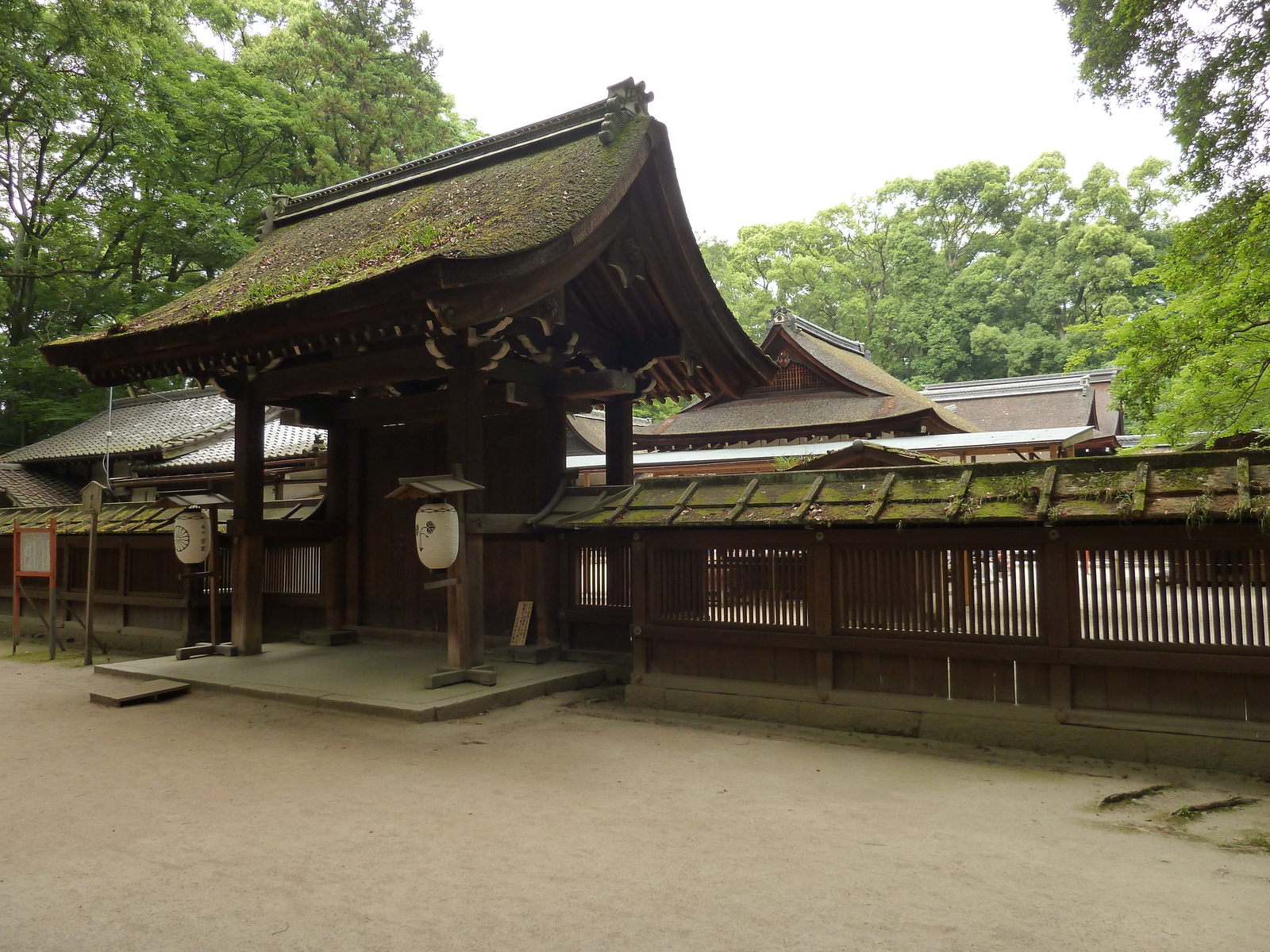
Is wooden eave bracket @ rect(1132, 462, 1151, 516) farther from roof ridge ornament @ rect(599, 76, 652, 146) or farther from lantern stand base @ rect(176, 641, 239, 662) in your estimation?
lantern stand base @ rect(176, 641, 239, 662)

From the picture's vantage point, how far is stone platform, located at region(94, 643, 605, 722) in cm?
659

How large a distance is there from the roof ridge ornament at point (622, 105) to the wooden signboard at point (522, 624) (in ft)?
15.3

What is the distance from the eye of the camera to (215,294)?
343 inches

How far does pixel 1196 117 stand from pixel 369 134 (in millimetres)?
23561

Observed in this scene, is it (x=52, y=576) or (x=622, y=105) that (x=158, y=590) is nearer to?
(x=52, y=576)

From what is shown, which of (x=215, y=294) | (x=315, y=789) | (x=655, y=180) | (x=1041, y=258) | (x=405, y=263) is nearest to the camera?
(x=315, y=789)

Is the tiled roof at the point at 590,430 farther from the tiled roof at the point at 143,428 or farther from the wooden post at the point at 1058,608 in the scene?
the wooden post at the point at 1058,608

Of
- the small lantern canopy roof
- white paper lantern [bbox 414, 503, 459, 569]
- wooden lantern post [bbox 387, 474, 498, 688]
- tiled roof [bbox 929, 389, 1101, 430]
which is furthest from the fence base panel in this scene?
tiled roof [bbox 929, 389, 1101, 430]

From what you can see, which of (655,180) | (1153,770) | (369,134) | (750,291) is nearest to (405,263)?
(655,180)

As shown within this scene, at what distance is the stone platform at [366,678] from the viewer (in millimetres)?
6590

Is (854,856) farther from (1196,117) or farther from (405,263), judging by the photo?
(1196,117)

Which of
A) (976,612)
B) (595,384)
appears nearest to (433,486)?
(595,384)

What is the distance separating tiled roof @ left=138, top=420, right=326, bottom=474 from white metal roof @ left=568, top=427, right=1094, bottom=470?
5515 mm

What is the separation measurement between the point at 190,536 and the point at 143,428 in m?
14.6
